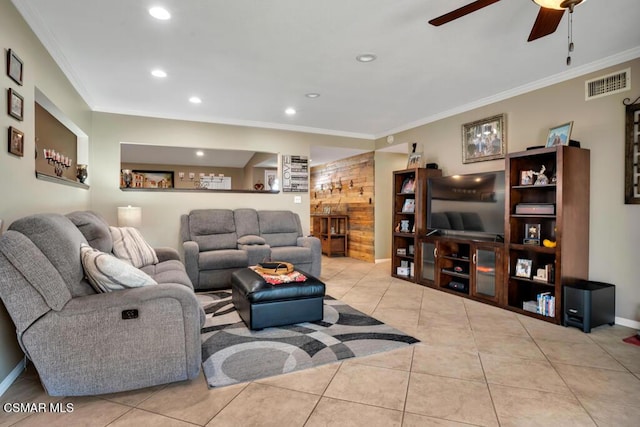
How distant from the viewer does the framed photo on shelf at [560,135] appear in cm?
333

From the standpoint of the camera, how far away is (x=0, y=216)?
6.38 ft

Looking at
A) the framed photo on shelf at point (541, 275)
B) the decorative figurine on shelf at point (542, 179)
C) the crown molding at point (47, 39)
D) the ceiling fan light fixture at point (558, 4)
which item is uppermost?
the crown molding at point (47, 39)

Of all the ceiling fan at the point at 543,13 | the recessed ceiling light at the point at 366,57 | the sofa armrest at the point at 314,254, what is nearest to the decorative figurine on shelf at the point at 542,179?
the ceiling fan at the point at 543,13

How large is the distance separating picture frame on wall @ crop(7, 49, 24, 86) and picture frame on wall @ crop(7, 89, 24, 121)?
0.09 meters

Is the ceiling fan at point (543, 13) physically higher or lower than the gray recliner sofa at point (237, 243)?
higher

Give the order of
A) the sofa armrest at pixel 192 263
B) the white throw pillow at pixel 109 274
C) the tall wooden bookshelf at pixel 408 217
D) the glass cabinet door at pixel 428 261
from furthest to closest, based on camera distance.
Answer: the tall wooden bookshelf at pixel 408 217, the glass cabinet door at pixel 428 261, the sofa armrest at pixel 192 263, the white throw pillow at pixel 109 274

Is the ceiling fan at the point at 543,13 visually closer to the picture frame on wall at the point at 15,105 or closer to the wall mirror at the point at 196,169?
the picture frame on wall at the point at 15,105

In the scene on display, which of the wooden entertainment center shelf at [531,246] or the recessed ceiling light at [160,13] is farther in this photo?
the wooden entertainment center shelf at [531,246]

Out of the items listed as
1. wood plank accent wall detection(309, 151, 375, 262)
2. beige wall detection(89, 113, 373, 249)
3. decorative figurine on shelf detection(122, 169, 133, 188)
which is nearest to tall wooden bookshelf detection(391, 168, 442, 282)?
wood plank accent wall detection(309, 151, 375, 262)

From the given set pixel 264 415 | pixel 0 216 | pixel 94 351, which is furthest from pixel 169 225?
pixel 264 415

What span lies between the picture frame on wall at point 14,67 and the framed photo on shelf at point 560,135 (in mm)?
4452

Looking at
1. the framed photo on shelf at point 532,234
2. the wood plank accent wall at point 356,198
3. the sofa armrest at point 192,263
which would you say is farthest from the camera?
the wood plank accent wall at point 356,198

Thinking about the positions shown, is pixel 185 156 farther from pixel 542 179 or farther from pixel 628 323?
pixel 628 323

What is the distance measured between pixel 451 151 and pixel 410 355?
10.7ft
